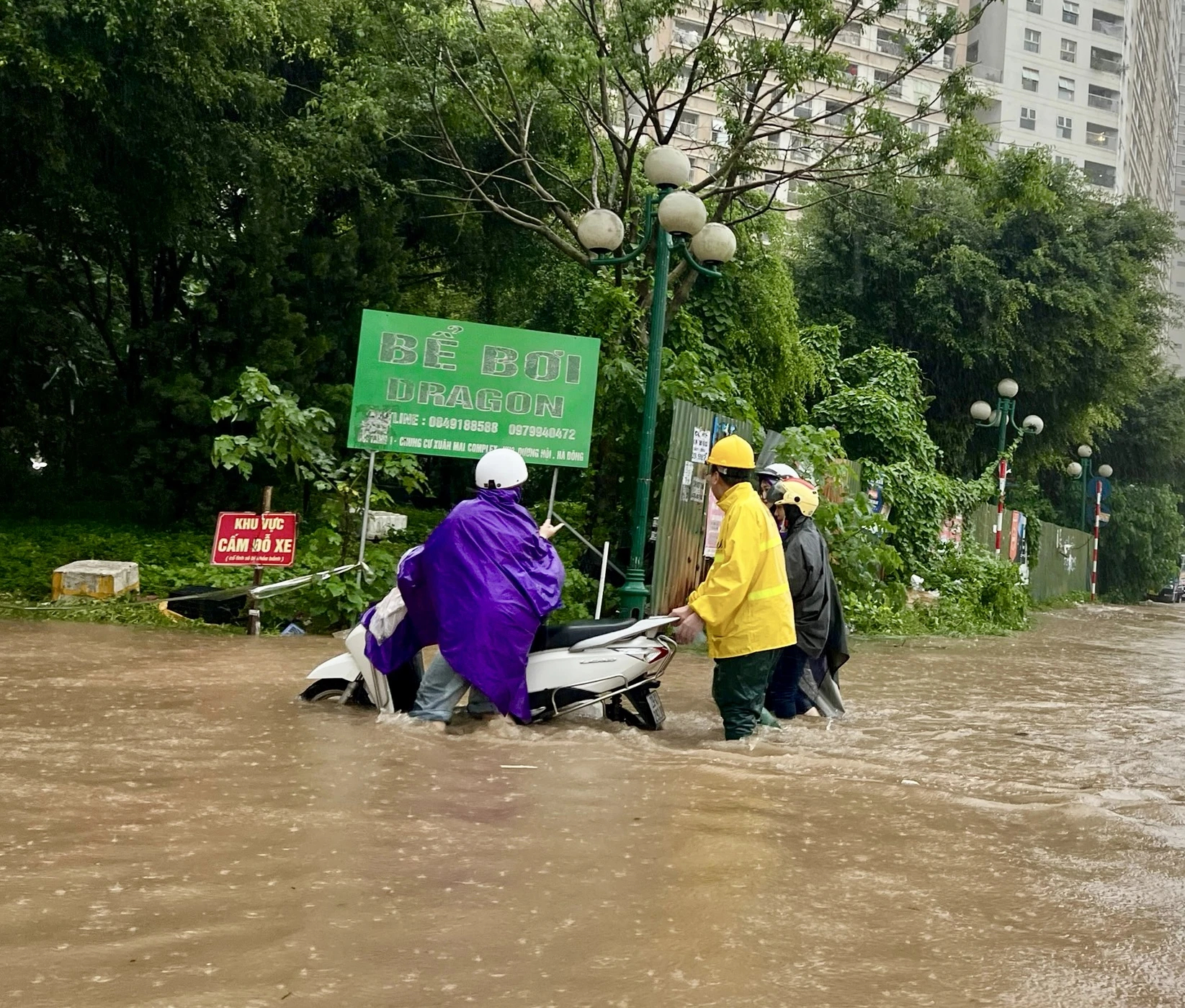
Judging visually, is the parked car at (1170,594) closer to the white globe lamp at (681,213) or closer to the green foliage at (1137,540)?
the green foliage at (1137,540)

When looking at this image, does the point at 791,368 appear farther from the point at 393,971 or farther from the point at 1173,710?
the point at 393,971

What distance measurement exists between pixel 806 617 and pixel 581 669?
170 centimetres

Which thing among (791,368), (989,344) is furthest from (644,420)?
(989,344)

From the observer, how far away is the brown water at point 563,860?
3217 mm

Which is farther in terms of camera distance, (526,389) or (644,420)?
(526,389)

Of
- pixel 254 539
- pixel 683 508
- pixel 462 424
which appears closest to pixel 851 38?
pixel 683 508

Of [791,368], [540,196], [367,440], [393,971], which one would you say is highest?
[540,196]

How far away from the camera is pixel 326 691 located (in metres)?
7.64

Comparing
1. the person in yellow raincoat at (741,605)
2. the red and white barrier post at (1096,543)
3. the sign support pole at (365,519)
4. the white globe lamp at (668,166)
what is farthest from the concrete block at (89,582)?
the red and white barrier post at (1096,543)

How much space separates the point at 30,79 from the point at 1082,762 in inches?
482

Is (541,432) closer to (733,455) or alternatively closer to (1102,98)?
(733,455)

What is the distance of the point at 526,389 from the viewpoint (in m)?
12.0

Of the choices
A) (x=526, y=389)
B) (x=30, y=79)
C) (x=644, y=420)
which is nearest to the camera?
(x=644, y=420)

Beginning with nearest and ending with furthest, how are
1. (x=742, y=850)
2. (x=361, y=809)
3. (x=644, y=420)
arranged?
1. (x=742, y=850)
2. (x=361, y=809)
3. (x=644, y=420)
